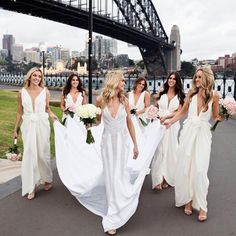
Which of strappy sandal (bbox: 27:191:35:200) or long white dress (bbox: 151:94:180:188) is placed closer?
strappy sandal (bbox: 27:191:35:200)

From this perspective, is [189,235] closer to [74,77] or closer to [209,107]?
[209,107]

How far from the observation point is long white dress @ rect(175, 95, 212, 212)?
15.4ft

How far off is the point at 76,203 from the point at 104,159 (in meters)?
1.01

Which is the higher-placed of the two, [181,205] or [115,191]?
[115,191]

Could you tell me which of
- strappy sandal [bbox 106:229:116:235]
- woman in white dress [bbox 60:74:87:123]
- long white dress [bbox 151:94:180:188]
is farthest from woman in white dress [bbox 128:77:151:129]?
strappy sandal [bbox 106:229:116:235]

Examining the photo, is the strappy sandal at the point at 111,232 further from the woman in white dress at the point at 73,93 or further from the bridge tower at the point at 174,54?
the bridge tower at the point at 174,54

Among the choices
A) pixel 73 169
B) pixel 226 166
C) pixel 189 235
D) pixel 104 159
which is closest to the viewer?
pixel 189 235

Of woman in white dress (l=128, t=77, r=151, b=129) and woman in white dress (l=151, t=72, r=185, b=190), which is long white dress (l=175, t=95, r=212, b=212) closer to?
woman in white dress (l=151, t=72, r=185, b=190)

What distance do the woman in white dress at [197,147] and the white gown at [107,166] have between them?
0.51 metres

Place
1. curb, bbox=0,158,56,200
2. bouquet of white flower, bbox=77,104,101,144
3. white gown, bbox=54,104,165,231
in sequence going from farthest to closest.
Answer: curb, bbox=0,158,56,200, bouquet of white flower, bbox=77,104,101,144, white gown, bbox=54,104,165,231

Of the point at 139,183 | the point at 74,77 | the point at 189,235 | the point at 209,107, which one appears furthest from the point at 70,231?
the point at 74,77

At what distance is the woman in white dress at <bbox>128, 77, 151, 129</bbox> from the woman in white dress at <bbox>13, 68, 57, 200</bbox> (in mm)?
1875

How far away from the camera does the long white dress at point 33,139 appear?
5.43 meters

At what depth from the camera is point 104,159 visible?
14.9 ft
